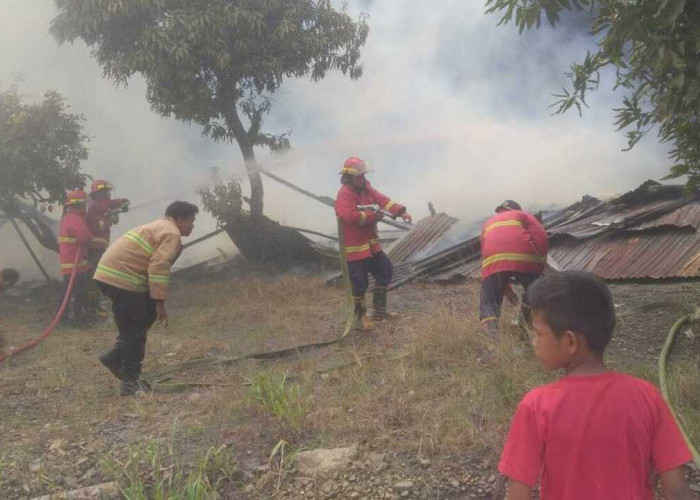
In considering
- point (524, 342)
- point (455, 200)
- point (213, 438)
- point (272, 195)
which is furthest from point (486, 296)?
point (272, 195)

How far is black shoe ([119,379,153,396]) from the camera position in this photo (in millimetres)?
4488

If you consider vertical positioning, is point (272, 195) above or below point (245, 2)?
below

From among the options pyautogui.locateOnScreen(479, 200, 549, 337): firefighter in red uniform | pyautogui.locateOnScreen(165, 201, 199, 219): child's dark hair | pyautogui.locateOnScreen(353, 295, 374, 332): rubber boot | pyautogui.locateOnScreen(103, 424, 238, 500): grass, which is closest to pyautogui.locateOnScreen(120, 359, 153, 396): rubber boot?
pyautogui.locateOnScreen(165, 201, 199, 219): child's dark hair

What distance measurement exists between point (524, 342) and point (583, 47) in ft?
34.9

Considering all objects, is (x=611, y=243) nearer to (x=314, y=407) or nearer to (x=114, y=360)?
(x=314, y=407)

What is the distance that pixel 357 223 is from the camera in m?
6.09

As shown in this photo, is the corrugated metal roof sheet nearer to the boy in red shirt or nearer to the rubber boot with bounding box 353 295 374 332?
the rubber boot with bounding box 353 295 374 332

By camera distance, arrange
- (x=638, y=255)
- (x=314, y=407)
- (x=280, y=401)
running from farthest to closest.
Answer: (x=638, y=255) → (x=314, y=407) → (x=280, y=401)

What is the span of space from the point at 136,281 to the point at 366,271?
2.44m

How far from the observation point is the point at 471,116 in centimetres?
1438

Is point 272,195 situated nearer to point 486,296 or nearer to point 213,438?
point 486,296

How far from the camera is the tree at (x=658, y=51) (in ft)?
9.02

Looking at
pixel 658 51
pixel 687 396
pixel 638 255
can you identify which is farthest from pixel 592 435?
pixel 638 255

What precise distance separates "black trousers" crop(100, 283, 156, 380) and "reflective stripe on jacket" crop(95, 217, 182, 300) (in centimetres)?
8
